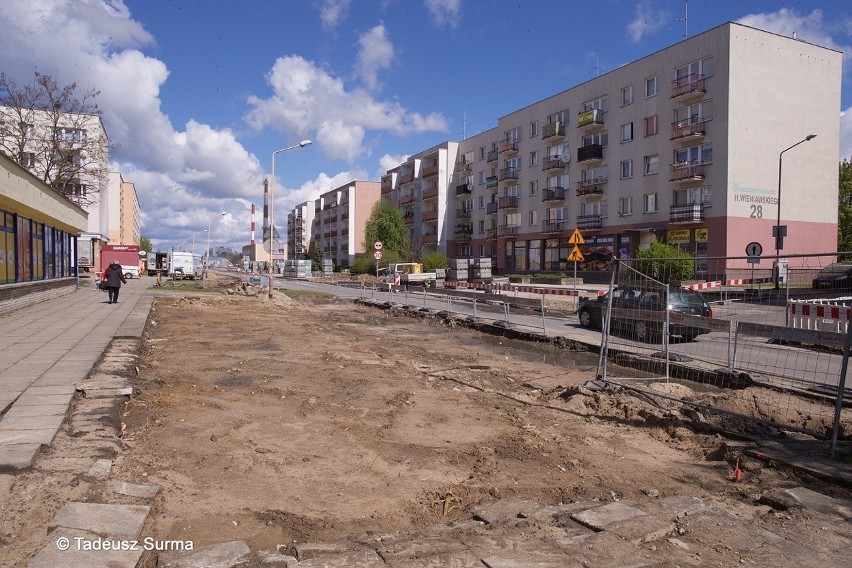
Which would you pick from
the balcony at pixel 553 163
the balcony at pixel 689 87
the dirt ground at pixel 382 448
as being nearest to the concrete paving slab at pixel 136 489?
the dirt ground at pixel 382 448

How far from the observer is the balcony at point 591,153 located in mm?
46594

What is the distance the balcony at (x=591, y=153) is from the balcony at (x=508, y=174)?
10473 millimetres

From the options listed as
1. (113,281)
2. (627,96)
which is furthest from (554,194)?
(113,281)

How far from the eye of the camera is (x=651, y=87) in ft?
139

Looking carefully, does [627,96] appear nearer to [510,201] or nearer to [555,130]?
[555,130]

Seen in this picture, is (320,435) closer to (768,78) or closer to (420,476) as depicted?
(420,476)

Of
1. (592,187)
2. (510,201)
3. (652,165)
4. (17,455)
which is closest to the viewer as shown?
(17,455)

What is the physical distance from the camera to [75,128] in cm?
3569

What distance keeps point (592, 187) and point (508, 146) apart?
13426 mm

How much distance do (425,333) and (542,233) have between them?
1483 inches

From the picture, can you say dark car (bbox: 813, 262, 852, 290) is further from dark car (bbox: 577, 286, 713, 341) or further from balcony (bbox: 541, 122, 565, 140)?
balcony (bbox: 541, 122, 565, 140)

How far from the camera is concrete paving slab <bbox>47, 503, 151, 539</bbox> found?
12.6 feet

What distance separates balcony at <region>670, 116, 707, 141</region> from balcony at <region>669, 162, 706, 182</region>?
171 cm

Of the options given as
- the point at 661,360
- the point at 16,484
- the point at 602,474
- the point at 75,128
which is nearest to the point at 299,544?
the point at 16,484
